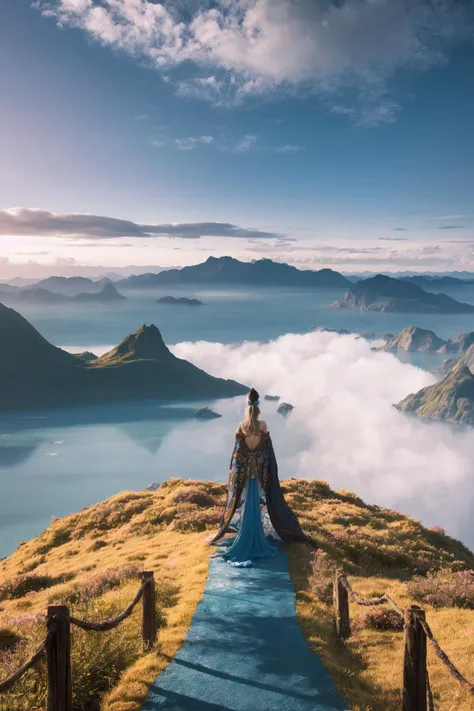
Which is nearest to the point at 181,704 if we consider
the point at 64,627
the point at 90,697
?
the point at 90,697

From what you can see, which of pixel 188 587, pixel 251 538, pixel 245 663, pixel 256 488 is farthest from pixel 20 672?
pixel 256 488

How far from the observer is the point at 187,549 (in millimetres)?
19562

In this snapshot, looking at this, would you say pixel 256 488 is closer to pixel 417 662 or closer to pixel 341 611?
pixel 341 611

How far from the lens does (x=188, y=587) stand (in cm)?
1493

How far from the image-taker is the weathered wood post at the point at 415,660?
7887 mm

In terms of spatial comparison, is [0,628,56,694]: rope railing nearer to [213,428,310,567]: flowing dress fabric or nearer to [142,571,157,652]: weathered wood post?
[142,571,157,652]: weathered wood post

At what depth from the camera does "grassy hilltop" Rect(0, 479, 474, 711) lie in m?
9.88

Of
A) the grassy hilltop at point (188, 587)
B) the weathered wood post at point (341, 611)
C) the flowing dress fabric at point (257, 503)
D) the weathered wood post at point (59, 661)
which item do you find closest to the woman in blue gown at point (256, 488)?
the flowing dress fabric at point (257, 503)

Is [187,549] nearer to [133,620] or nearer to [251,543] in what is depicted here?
[251,543]

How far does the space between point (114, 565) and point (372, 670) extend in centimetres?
1168

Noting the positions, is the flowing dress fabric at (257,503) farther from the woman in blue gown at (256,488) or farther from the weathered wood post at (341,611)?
the weathered wood post at (341,611)

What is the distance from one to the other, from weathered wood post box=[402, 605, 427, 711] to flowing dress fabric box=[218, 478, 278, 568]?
908 centimetres

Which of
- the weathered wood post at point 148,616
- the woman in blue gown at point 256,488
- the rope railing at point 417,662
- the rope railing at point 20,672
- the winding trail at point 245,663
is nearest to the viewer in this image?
the rope railing at point 20,672

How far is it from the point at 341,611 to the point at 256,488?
20.1 ft
